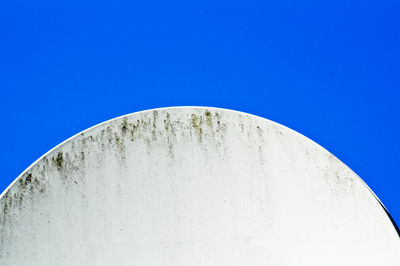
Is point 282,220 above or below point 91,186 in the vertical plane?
below

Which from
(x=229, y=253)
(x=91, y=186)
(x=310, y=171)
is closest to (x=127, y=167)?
(x=91, y=186)

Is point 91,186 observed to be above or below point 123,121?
below

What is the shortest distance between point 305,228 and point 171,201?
1.17 m

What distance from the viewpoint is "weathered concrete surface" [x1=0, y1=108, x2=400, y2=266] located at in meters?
5.83

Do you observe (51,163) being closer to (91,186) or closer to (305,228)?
(91,186)

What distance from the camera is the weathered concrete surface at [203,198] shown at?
5.83m

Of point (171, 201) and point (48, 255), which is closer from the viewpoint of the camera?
point (48, 255)

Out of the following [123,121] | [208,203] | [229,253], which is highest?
[123,121]

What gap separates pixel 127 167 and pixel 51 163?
0.64 m

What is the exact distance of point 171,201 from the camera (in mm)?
6043

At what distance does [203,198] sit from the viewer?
6070 millimetres

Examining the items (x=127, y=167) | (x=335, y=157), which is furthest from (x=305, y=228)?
(x=127, y=167)

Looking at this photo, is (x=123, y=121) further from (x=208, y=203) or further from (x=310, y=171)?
(x=310, y=171)

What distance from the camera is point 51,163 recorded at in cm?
579
